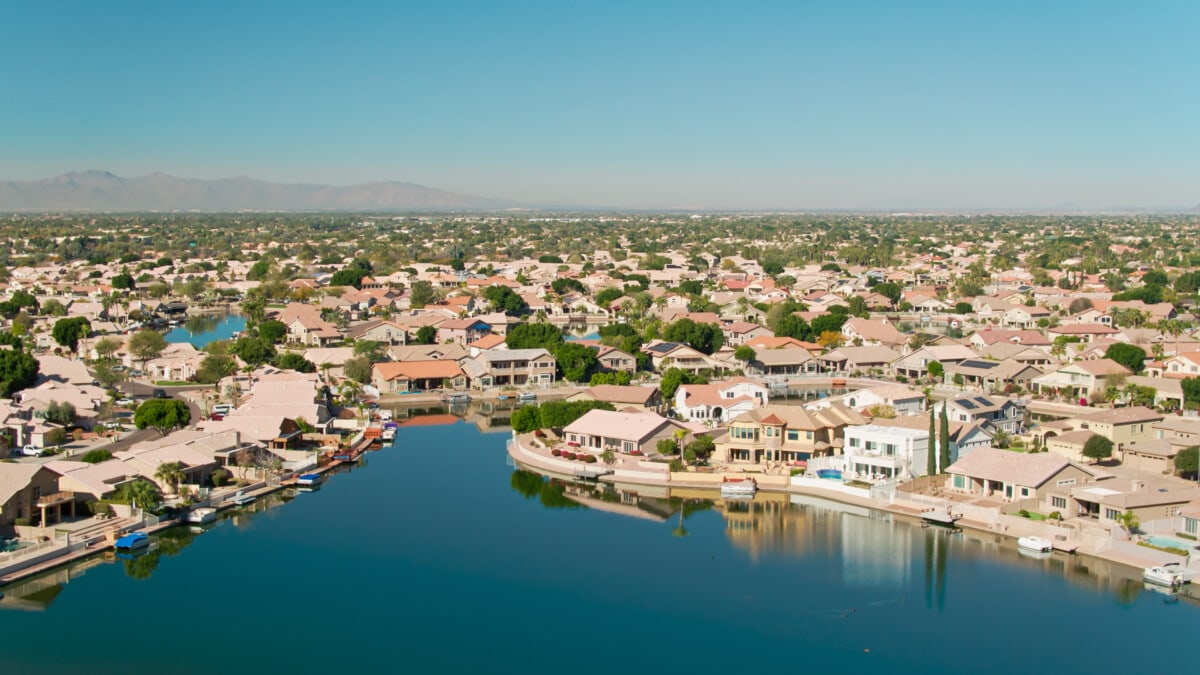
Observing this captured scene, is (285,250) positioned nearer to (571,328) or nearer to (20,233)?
(20,233)

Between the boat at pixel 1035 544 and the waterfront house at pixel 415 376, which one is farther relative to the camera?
the waterfront house at pixel 415 376

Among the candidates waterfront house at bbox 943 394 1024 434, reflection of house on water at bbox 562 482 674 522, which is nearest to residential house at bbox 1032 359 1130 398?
waterfront house at bbox 943 394 1024 434

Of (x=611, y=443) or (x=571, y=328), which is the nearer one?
(x=611, y=443)

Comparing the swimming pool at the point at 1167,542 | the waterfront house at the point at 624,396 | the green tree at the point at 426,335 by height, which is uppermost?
the green tree at the point at 426,335

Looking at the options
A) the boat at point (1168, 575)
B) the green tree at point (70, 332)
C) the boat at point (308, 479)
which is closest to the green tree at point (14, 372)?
the boat at point (308, 479)

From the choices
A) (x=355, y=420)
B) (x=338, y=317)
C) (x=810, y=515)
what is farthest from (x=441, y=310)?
(x=810, y=515)

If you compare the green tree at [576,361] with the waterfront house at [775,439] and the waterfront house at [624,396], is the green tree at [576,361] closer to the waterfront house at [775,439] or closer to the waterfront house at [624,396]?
the waterfront house at [624,396]
